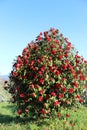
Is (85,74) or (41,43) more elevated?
(41,43)

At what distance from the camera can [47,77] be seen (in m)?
13.2

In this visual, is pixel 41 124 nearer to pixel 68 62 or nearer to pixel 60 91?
pixel 60 91

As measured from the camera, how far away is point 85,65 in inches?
580

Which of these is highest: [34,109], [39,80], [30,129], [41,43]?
[41,43]

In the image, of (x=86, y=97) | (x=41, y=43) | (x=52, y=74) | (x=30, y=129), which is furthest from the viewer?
(x=86, y=97)

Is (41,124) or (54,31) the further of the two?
(54,31)

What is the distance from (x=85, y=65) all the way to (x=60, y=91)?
2044 mm

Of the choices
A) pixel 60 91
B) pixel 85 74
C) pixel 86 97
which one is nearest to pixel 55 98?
pixel 60 91

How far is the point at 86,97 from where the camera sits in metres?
26.0

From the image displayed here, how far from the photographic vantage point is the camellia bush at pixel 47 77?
13383 mm

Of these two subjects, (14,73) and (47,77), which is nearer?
(47,77)

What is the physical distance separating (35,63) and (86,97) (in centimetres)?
1312

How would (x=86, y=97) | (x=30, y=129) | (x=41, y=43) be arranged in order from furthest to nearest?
1. (x=86, y=97)
2. (x=41, y=43)
3. (x=30, y=129)

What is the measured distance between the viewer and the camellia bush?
527 inches
